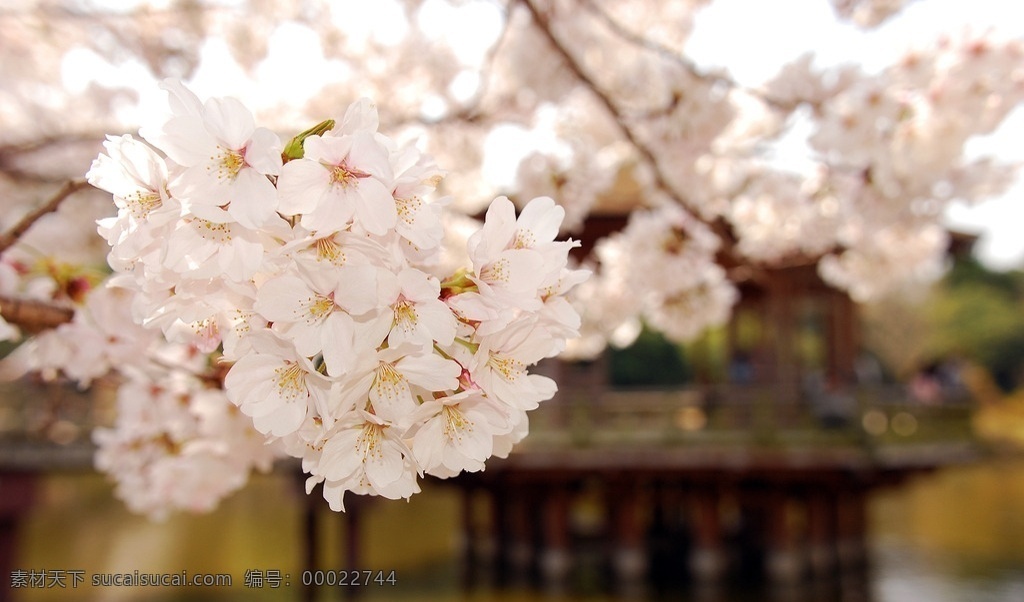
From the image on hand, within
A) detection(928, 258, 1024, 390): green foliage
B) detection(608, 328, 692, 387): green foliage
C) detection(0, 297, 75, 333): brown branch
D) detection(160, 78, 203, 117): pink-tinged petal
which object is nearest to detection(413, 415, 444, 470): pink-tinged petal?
detection(160, 78, 203, 117): pink-tinged petal

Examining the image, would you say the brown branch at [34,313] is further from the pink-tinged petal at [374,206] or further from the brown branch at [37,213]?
the pink-tinged petal at [374,206]

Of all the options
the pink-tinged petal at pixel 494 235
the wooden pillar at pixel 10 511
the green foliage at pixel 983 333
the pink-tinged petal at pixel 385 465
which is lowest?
the wooden pillar at pixel 10 511

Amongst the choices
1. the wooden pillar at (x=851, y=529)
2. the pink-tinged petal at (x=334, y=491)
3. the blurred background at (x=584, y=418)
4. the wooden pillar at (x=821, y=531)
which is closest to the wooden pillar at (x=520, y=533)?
the blurred background at (x=584, y=418)

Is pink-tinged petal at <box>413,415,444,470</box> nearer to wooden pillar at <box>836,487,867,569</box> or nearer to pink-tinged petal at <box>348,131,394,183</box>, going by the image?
pink-tinged petal at <box>348,131,394,183</box>

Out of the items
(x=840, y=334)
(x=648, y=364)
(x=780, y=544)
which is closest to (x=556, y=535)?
(x=780, y=544)

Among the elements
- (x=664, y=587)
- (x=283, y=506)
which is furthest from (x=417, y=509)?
(x=664, y=587)

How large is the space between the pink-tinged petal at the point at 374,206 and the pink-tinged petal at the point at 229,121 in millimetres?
163

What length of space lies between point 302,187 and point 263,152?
6 cm

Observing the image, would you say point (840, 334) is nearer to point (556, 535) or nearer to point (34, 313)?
point (556, 535)

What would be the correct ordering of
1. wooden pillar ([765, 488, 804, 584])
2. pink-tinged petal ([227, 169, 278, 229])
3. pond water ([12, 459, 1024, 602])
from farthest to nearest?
wooden pillar ([765, 488, 804, 584]), pond water ([12, 459, 1024, 602]), pink-tinged petal ([227, 169, 278, 229])

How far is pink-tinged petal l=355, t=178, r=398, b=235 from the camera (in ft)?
3.10

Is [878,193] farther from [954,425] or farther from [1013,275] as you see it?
[1013,275]

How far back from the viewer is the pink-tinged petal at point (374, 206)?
3.10 feet

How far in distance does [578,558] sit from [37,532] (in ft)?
40.4
